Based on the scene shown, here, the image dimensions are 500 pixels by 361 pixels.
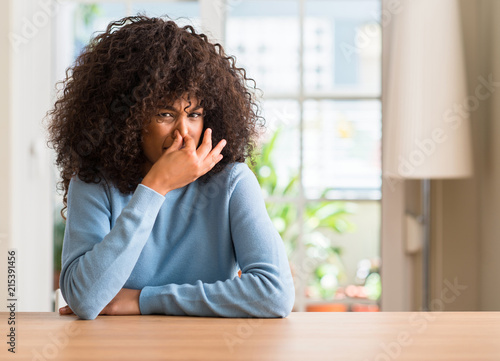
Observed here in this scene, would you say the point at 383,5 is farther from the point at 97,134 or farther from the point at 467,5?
the point at 97,134

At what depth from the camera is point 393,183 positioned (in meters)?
2.61

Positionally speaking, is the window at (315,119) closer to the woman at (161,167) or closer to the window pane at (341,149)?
the window pane at (341,149)

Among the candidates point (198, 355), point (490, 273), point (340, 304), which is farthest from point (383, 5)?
point (198, 355)

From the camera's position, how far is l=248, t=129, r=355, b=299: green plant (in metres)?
2.79

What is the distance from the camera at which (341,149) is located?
309 centimetres

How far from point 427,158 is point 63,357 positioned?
1646 millimetres

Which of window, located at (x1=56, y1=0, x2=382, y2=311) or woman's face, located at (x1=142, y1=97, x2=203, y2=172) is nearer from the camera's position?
woman's face, located at (x1=142, y1=97, x2=203, y2=172)

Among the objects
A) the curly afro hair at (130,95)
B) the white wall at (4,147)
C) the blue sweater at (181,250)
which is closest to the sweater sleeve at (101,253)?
the blue sweater at (181,250)

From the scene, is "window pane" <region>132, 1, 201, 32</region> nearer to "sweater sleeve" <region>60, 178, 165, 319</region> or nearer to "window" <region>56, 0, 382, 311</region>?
"window" <region>56, 0, 382, 311</region>

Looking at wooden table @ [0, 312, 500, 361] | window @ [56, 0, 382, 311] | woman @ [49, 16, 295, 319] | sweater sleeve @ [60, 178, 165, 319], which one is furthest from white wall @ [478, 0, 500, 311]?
sweater sleeve @ [60, 178, 165, 319]

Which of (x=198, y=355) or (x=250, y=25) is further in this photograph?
(x=250, y=25)

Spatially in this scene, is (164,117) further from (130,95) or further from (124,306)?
(124,306)

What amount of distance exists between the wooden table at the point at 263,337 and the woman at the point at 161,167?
0.10 meters

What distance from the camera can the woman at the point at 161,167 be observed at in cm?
118
